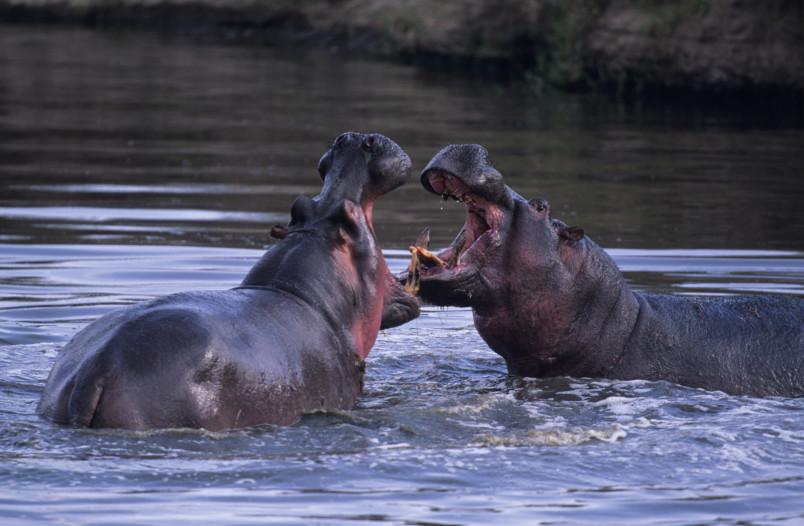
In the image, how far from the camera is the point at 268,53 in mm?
35312

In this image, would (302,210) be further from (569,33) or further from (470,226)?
(569,33)

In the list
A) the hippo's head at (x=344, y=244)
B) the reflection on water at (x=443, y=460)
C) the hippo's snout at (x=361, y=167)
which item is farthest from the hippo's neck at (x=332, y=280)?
the reflection on water at (x=443, y=460)

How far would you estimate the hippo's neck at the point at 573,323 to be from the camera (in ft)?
25.5

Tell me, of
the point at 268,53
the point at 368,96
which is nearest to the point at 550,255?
the point at 368,96

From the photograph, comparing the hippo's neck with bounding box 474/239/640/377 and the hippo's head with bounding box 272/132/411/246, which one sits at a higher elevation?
the hippo's head with bounding box 272/132/411/246

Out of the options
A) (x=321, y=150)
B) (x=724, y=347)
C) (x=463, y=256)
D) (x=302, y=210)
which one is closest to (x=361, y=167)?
(x=302, y=210)

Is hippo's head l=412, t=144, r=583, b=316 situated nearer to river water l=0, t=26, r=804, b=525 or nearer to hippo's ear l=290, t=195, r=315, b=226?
river water l=0, t=26, r=804, b=525

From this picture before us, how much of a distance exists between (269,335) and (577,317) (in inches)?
86.5

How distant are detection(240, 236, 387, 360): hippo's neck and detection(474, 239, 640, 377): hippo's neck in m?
1.04

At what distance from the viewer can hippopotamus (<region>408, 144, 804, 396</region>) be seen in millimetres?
7637

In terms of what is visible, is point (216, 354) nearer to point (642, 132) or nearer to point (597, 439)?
point (597, 439)

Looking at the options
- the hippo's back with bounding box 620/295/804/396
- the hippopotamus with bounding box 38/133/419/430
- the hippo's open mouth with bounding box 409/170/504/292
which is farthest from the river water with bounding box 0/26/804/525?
the hippo's open mouth with bounding box 409/170/504/292

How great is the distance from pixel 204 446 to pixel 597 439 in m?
1.67

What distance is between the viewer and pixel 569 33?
1030 inches
